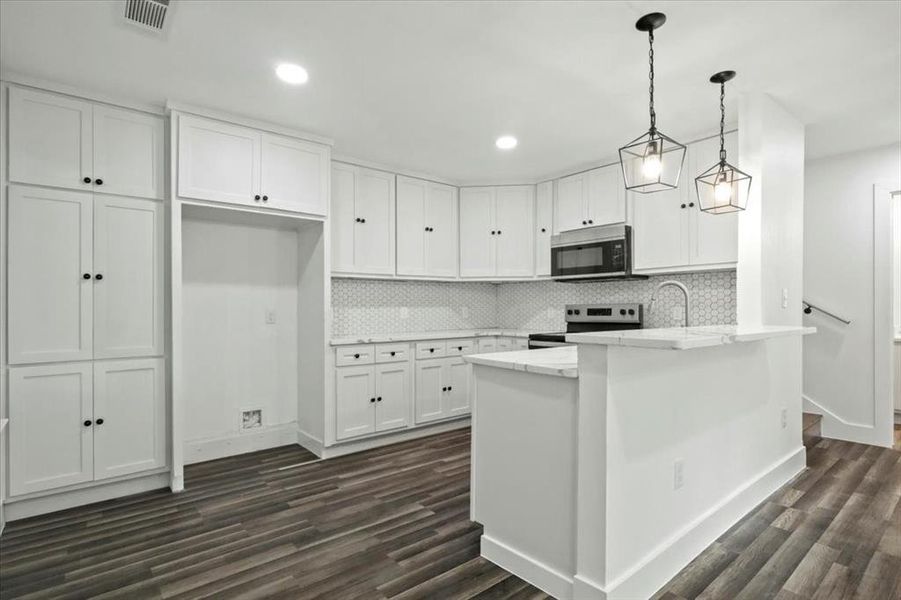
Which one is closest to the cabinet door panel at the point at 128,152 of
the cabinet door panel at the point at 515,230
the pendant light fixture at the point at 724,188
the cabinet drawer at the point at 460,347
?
the cabinet drawer at the point at 460,347

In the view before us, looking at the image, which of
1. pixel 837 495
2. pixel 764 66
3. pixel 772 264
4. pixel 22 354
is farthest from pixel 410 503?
pixel 764 66

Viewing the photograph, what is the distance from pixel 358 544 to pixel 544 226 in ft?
11.4

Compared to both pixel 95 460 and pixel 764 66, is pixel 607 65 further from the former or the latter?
pixel 95 460

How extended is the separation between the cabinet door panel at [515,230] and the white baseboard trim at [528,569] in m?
3.12

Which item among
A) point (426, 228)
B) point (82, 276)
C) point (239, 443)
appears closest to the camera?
point (82, 276)

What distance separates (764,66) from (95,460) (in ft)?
14.7

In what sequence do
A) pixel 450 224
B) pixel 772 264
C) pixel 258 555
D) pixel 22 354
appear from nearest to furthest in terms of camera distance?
pixel 258 555
pixel 22 354
pixel 772 264
pixel 450 224

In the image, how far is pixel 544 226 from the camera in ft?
16.0

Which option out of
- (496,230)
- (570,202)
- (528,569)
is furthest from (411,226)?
(528,569)

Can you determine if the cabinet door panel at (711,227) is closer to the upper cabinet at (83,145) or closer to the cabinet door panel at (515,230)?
the cabinet door panel at (515,230)

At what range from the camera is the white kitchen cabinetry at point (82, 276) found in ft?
8.86

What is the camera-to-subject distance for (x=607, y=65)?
8.58 ft

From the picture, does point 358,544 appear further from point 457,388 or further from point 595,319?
point 595,319

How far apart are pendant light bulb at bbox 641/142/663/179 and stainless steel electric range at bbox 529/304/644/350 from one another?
7.44 ft
